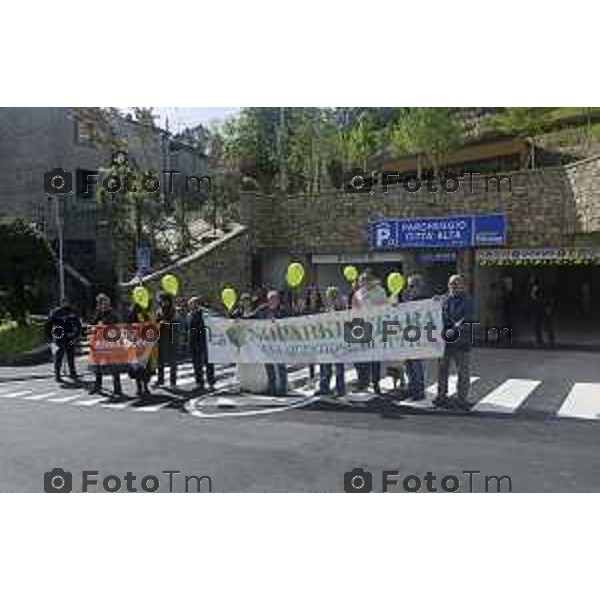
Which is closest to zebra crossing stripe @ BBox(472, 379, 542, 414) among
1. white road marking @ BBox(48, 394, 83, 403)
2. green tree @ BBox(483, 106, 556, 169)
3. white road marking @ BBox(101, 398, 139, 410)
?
green tree @ BBox(483, 106, 556, 169)

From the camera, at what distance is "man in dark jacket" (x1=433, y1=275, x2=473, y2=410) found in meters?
6.25

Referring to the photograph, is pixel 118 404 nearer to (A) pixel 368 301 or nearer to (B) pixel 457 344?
(A) pixel 368 301

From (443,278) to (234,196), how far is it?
1.76 meters

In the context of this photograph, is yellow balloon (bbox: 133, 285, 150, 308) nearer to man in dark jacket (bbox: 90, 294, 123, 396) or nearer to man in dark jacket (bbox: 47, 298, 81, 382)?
man in dark jacket (bbox: 90, 294, 123, 396)

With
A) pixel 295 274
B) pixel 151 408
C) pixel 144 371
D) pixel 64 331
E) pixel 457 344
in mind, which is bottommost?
pixel 151 408

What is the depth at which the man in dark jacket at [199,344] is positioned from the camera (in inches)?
255

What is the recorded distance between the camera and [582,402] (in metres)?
6.11

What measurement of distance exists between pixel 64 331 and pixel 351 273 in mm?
2363

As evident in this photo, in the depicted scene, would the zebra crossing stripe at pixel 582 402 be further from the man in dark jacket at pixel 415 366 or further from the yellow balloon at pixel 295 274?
the yellow balloon at pixel 295 274

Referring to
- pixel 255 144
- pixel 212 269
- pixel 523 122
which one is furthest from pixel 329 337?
pixel 523 122

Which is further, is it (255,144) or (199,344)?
(199,344)

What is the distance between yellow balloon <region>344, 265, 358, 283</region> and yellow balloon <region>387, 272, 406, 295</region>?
10.3 inches

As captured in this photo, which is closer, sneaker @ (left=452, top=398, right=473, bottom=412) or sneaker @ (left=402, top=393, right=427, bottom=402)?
sneaker @ (left=452, top=398, right=473, bottom=412)

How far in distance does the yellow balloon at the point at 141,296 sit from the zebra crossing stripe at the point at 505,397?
2.70 meters
